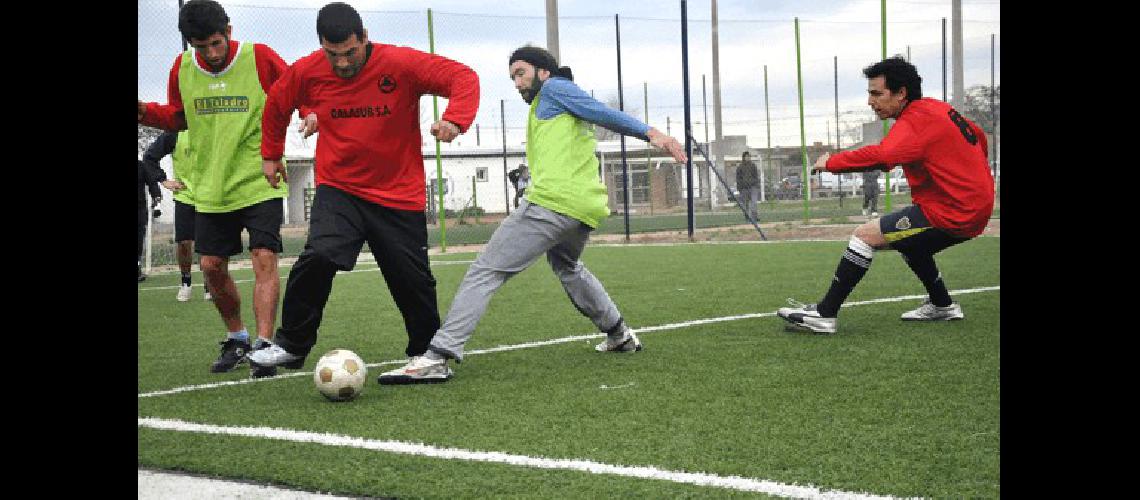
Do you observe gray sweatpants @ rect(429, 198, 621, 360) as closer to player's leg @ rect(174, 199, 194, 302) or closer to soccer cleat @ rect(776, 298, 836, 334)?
soccer cleat @ rect(776, 298, 836, 334)

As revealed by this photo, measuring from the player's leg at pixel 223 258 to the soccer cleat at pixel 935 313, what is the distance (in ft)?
13.0

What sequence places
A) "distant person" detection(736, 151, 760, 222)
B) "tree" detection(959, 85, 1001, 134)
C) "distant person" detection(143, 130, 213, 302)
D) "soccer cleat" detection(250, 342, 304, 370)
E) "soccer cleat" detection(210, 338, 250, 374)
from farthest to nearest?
1. "tree" detection(959, 85, 1001, 134)
2. "distant person" detection(736, 151, 760, 222)
3. "distant person" detection(143, 130, 213, 302)
4. "soccer cleat" detection(210, 338, 250, 374)
5. "soccer cleat" detection(250, 342, 304, 370)

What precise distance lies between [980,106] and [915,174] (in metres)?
22.9

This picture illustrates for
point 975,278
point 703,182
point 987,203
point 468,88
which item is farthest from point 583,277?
point 703,182

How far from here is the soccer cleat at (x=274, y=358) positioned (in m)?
5.28

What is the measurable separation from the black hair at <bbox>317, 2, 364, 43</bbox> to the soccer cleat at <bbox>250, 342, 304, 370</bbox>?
1.52 metres

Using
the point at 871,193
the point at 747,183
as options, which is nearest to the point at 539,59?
the point at 747,183

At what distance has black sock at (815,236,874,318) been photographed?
631cm

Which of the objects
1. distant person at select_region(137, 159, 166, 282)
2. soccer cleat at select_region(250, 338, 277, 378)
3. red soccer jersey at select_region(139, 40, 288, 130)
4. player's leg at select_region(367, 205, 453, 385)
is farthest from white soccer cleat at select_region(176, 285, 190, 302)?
player's leg at select_region(367, 205, 453, 385)

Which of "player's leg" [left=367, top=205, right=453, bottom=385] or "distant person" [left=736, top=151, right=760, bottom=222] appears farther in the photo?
"distant person" [left=736, top=151, right=760, bottom=222]

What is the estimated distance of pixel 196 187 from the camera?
5.91 meters

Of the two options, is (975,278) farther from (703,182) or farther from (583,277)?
(703,182)

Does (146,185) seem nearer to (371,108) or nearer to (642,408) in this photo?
(371,108)

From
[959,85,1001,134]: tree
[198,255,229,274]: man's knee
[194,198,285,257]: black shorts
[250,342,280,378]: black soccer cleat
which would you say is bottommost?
[250,342,280,378]: black soccer cleat
